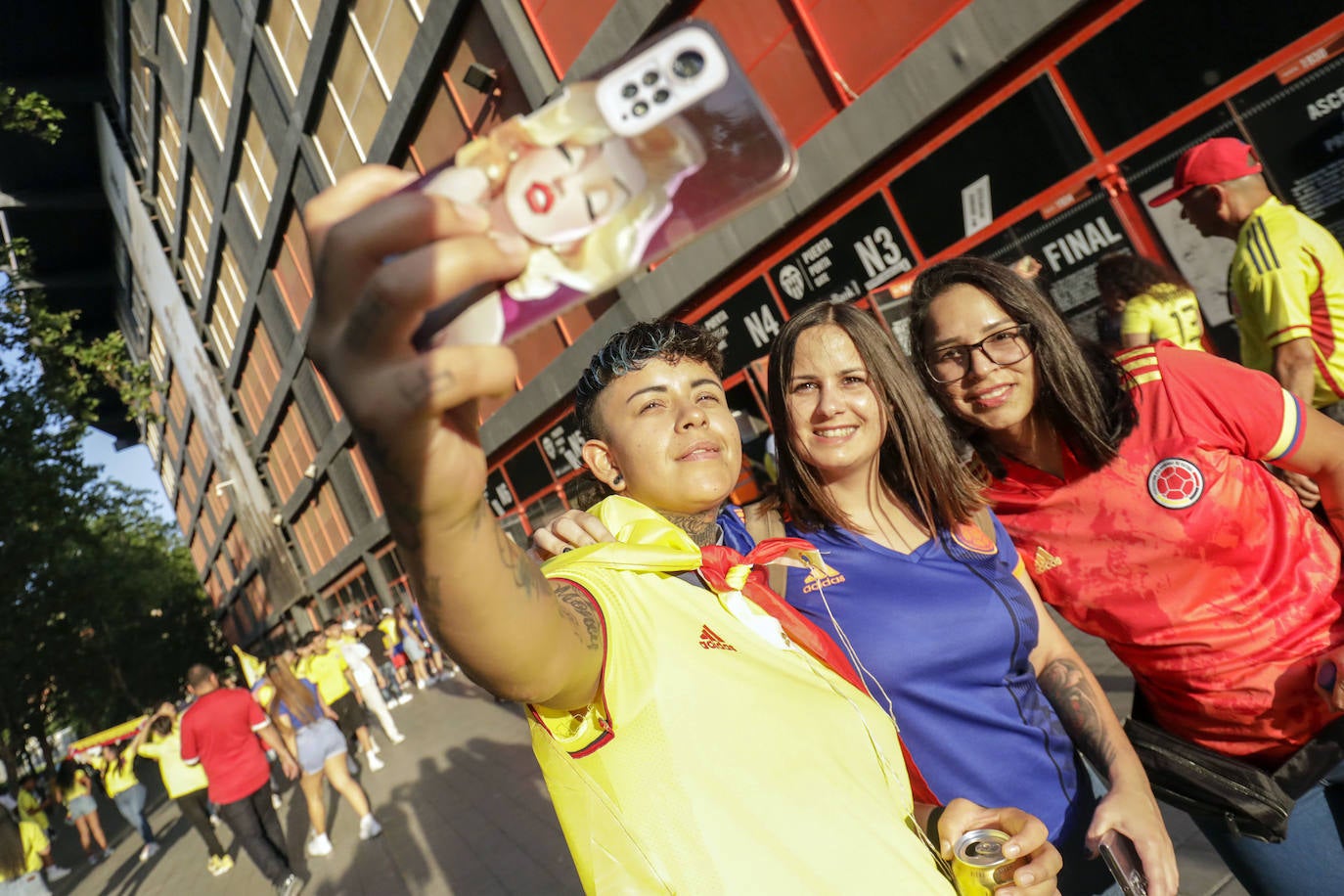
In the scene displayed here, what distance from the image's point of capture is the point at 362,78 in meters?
13.2

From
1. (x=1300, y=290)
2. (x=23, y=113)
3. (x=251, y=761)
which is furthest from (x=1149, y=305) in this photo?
(x=23, y=113)

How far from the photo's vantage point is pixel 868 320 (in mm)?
2178

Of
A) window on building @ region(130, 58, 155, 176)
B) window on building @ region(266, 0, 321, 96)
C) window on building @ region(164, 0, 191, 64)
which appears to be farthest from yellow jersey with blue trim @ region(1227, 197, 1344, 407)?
window on building @ region(130, 58, 155, 176)

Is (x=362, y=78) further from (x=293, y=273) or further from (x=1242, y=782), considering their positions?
(x=1242, y=782)

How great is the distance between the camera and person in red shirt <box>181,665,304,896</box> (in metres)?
6.53

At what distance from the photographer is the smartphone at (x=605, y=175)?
2.52 ft

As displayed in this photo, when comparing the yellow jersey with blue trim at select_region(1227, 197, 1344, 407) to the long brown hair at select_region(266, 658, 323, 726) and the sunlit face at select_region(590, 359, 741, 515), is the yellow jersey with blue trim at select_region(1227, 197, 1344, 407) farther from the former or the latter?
the long brown hair at select_region(266, 658, 323, 726)

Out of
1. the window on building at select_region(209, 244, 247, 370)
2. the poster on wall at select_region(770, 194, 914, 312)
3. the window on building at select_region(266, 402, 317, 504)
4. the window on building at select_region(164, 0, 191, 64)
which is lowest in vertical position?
the poster on wall at select_region(770, 194, 914, 312)

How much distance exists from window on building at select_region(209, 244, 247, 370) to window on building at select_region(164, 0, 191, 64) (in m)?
5.15

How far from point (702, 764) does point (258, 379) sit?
91.5ft

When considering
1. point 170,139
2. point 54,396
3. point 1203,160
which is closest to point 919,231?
point 1203,160

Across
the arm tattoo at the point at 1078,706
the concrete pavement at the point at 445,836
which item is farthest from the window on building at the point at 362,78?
the arm tattoo at the point at 1078,706

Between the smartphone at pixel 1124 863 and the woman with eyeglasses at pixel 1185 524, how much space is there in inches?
18.6

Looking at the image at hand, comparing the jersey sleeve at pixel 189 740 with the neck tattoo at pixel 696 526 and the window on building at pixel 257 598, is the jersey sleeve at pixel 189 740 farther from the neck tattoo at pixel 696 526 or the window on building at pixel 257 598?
the window on building at pixel 257 598
